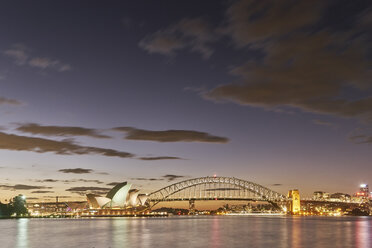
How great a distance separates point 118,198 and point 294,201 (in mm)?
75181

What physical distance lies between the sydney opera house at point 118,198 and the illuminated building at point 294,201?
2652 inches

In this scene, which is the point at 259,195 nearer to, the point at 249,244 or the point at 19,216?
the point at 19,216

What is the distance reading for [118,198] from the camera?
593 feet

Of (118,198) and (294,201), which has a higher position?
(118,198)

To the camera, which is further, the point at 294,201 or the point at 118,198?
the point at 294,201

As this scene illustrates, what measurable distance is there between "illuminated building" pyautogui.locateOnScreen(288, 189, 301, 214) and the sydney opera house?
2652 inches

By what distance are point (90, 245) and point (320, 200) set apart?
523ft

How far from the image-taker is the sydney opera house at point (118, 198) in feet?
583

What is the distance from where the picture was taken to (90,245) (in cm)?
4575

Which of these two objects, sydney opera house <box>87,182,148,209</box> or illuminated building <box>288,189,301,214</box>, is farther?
illuminated building <box>288,189,301,214</box>

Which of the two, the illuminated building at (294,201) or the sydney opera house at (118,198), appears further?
the illuminated building at (294,201)

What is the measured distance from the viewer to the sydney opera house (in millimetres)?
177575

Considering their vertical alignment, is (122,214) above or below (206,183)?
below

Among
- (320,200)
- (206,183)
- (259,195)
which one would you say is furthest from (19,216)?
(320,200)
